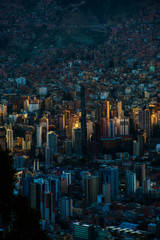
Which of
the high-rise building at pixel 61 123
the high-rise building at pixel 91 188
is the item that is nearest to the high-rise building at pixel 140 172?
the high-rise building at pixel 91 188

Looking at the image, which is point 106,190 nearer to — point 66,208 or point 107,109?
point 66,208

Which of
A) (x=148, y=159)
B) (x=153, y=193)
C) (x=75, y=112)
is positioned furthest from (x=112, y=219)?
(x=75, y=112)

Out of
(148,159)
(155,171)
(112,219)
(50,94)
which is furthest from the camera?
(50,94)

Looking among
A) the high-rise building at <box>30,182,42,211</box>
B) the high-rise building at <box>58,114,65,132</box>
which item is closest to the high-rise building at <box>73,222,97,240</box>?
the high-rise building at <box>30,182,42,211</box>

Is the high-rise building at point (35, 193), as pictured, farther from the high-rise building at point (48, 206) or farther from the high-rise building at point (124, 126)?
the high-rise building at point (124, 126)

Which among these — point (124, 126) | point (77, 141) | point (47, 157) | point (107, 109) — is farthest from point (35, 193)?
point (107, 109)

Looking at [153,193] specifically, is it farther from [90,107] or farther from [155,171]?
[90,107]

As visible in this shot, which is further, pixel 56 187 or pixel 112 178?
pixel 112 178
